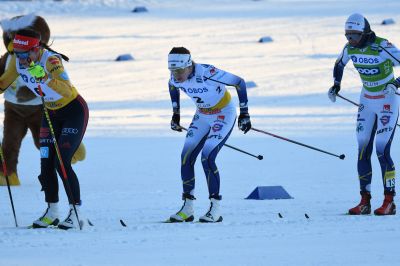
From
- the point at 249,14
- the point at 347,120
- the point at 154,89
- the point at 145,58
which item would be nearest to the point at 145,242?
the point at 347,120

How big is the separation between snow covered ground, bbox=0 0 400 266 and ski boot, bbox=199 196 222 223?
17 cm

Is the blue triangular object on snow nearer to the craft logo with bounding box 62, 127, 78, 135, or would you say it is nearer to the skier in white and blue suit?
the skier in white and blue suit

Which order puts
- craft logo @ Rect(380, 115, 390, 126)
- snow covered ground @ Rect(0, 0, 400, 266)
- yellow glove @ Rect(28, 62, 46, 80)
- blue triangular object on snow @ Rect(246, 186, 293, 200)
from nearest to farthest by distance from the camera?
snow covered ground @ Rect(0, 0, 400, 266) → yellow glove @ Rect(28, 62, 46, 80) → craft logo @ Rect(380, 115, 390, 126) → blue triangular object on snow @ Rect(246, 186, 293, 200)

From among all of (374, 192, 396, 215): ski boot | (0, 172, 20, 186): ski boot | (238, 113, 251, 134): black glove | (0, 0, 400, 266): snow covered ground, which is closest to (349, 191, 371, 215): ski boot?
(374, 192, 396, 215): ski boot

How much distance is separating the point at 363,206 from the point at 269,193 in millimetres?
1147

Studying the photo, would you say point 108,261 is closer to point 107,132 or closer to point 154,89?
point 107,132

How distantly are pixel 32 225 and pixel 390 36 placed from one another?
19.5 metres

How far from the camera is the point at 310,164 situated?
40.2 feet

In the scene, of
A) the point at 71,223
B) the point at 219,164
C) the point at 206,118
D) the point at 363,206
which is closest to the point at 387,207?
the point at 363,206

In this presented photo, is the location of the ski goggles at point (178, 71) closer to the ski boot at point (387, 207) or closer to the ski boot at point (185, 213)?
the ski boot at point (185, 213)

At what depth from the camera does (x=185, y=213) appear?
8945 millimetres

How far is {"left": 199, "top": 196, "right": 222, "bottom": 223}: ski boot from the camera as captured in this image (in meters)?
8.79

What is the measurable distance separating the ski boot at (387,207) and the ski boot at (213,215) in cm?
126

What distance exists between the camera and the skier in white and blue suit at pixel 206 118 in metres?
8.87
